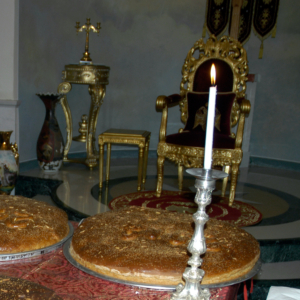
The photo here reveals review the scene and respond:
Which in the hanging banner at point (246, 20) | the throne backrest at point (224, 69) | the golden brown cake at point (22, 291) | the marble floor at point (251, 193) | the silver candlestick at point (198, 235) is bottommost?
the marble floor at point (251, 193)

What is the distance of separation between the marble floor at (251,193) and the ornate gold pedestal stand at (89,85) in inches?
10.6

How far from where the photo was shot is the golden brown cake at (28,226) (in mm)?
990

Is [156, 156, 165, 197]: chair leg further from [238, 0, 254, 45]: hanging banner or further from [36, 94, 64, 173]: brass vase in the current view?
[238, 0, 254, 45]: hanging banner

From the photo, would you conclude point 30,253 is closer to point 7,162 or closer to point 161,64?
point 7,162

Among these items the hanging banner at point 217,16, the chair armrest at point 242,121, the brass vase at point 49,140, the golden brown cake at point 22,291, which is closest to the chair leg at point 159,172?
the chair armrest at point 242,121

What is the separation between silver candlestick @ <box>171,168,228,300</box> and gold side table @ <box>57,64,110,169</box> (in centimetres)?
362

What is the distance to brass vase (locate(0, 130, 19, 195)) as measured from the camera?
123 inches

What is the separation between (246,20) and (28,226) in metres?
4.88

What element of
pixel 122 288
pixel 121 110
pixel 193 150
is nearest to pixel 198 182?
pixel 122 288

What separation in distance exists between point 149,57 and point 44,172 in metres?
2.30

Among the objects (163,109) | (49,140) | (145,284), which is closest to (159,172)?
(163,109)

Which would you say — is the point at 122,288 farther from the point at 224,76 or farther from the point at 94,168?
the point at 94,168

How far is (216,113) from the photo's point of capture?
141 inches

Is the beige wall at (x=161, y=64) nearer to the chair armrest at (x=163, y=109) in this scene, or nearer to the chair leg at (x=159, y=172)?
the chair armrest at (x=163, y=109)
